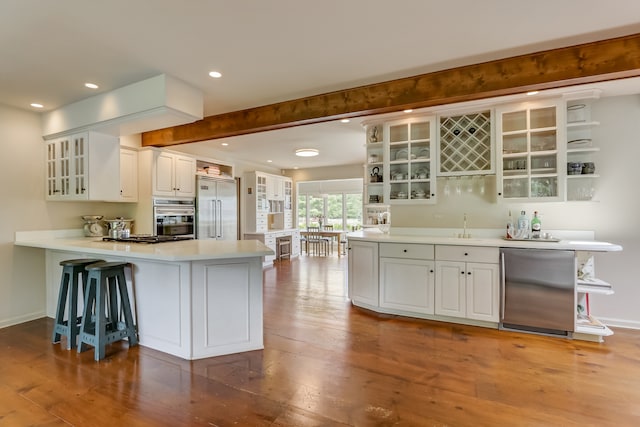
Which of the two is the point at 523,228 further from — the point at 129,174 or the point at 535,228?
the point at 129,174

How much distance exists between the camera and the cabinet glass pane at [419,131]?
3.88m

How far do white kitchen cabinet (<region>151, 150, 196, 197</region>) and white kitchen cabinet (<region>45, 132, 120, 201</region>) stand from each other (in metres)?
0.68

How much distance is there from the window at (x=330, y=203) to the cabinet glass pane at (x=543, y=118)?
5.03 metres

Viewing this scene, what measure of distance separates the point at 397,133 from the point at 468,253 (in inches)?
69.7

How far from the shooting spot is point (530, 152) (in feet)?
11.0

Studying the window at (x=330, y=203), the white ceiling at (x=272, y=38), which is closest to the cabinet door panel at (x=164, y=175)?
the white ceiling at (x=272, y=38)

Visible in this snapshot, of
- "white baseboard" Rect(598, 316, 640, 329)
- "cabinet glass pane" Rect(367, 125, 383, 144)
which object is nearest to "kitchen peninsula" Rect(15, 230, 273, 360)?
"cabinet glass pane" Rect(367, 125, 383, 144)

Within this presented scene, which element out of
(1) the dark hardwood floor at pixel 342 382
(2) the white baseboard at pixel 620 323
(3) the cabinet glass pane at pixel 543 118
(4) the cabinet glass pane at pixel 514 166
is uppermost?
(3) the cabinet glass pane at pixel 543 118

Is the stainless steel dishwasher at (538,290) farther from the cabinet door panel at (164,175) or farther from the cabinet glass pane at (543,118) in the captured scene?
the cabinet door panel at (164,175)

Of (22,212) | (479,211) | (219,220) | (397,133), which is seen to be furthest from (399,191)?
(22,212)

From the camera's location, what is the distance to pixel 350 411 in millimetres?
1903

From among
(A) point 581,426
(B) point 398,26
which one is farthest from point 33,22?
(A) point 581,426

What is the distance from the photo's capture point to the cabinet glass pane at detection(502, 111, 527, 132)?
345 cm

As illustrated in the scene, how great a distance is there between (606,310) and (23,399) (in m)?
5.24
